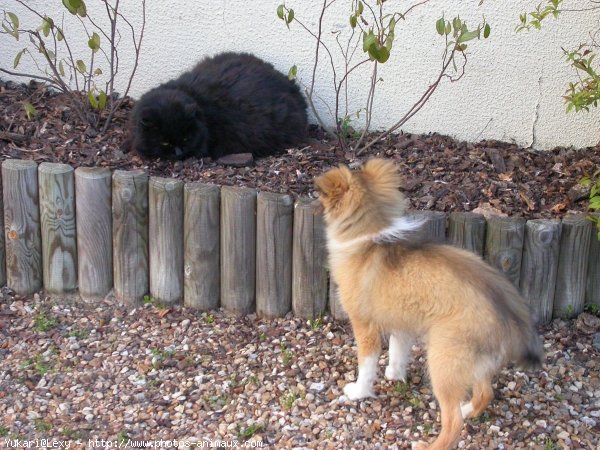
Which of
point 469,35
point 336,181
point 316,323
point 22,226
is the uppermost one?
point 469,35

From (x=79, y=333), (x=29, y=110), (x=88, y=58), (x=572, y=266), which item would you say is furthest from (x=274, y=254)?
(x=88, y=58)

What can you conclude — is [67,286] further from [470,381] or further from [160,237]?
[470,381]

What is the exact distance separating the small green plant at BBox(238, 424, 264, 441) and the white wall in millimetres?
3137

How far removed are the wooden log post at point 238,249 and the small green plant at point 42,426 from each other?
133cm

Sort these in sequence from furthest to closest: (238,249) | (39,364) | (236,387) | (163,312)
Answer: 1. (163,312)
2. (238,249)
3. (39,364)
4. (236,387)

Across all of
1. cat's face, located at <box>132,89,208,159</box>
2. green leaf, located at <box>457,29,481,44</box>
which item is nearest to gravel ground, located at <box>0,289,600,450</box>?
cat's face, located at <box>132,89,208,159</box>

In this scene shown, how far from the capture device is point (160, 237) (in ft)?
15.5

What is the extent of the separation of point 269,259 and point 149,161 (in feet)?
4.82

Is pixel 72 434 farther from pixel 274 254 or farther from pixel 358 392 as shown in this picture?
pixel 274 254

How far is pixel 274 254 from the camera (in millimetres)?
4590

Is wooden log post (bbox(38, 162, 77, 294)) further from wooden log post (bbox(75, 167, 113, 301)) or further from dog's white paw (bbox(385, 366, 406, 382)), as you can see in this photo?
dog's white paw (bbox(385, 366, 406, 382))

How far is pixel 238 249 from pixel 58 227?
1.16 meters

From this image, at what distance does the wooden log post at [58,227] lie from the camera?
15.6ft

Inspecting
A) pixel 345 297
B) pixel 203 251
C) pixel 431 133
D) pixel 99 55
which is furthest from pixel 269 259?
pixel 99 55
